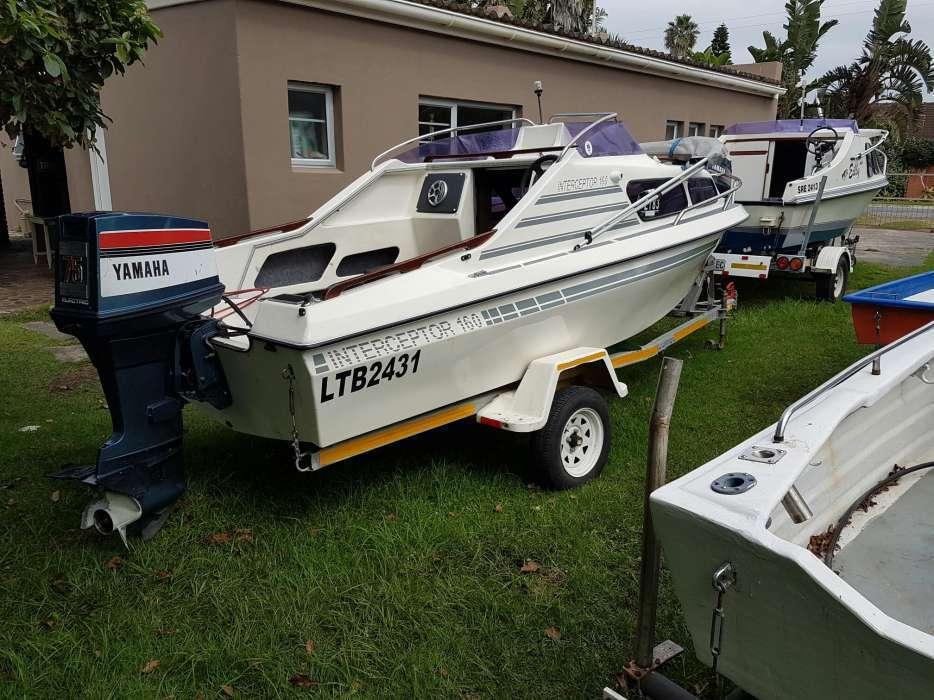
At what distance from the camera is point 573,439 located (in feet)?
14.5

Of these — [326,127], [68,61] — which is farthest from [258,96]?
[68,61]

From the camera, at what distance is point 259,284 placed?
4.72 metres

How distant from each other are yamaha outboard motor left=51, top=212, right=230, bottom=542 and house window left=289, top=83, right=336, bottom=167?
4.71 metres

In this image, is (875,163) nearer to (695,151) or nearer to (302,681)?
(695,151)

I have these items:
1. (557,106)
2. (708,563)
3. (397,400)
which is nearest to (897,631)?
(708,563)

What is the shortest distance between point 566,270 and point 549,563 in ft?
5.52

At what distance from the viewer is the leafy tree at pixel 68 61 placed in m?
3.47

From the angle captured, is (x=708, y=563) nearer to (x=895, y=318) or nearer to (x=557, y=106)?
(x=895, y=318)

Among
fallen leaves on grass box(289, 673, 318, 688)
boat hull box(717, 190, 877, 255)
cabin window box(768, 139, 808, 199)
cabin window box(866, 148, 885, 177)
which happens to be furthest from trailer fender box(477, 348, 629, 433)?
cabin window box(866, 148, 885, 177)

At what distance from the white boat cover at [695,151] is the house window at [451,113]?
2736 millimetres

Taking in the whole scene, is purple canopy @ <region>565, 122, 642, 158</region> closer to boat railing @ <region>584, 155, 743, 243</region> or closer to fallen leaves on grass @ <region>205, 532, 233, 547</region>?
boat railing @ <region>584, 155, 743, 243</region>

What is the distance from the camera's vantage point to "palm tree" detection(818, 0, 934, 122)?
80.8 feet

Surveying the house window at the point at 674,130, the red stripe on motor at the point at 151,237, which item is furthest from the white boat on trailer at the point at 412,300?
the house window at the point at 674,130

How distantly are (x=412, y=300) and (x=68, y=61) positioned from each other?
2.17 m
